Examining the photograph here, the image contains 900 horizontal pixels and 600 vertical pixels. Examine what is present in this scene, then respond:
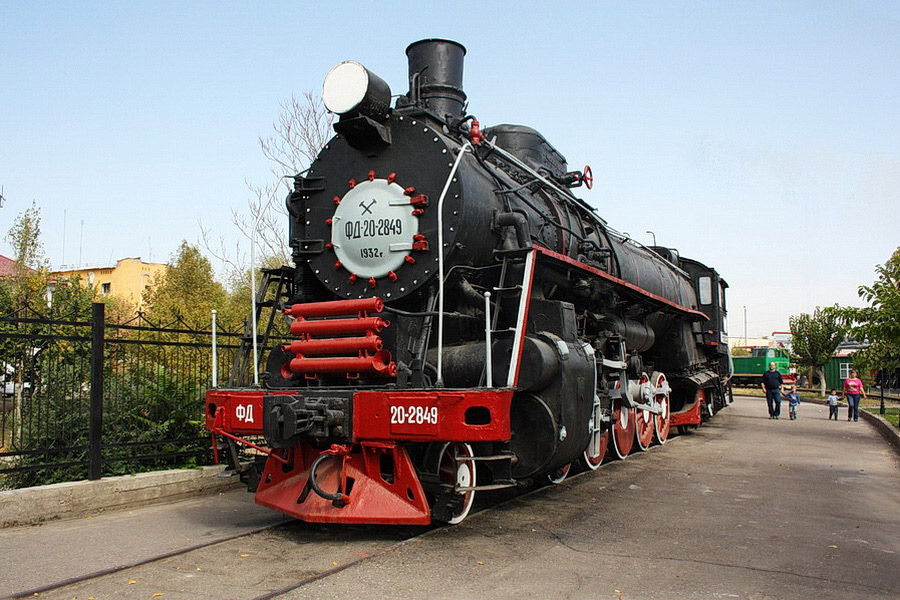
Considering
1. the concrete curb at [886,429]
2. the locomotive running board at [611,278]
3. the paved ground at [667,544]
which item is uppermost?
the locomotive running board at [611,278]

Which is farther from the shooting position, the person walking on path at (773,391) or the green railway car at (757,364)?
the green railway car at (757,364)

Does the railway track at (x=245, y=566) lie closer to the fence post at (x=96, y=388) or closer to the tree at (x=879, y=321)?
the fence post at (x=96, y=388)

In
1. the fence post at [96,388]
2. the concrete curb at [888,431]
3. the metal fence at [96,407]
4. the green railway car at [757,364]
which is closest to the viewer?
the metal fence at [96,407]

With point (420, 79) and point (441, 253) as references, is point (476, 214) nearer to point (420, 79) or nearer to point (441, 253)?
point (441, 253)

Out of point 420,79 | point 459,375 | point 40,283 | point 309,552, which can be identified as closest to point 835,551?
point 459,375

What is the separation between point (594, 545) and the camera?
4.92 m

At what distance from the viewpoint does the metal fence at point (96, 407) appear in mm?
6406

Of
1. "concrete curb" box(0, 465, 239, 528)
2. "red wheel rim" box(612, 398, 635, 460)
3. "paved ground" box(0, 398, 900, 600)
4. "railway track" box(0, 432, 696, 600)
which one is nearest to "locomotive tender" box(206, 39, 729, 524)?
"railway track" box(0, 432, 696, 600)

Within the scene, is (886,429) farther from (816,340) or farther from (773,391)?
(816,340)

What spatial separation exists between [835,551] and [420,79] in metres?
5.34

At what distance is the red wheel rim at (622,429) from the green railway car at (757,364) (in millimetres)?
30638

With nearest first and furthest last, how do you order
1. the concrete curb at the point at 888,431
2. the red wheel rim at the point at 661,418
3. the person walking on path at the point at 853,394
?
1. the red wheel rim at the point at 661,418
2. the concrete curb at the point at 888,431
3. the person walking on path at the point at 853,394

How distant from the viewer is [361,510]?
4723 mm

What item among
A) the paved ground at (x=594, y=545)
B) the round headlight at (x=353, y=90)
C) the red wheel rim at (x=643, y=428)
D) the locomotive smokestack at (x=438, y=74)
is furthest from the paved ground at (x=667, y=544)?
the locomotive smokestack at (x=438, y=74)
